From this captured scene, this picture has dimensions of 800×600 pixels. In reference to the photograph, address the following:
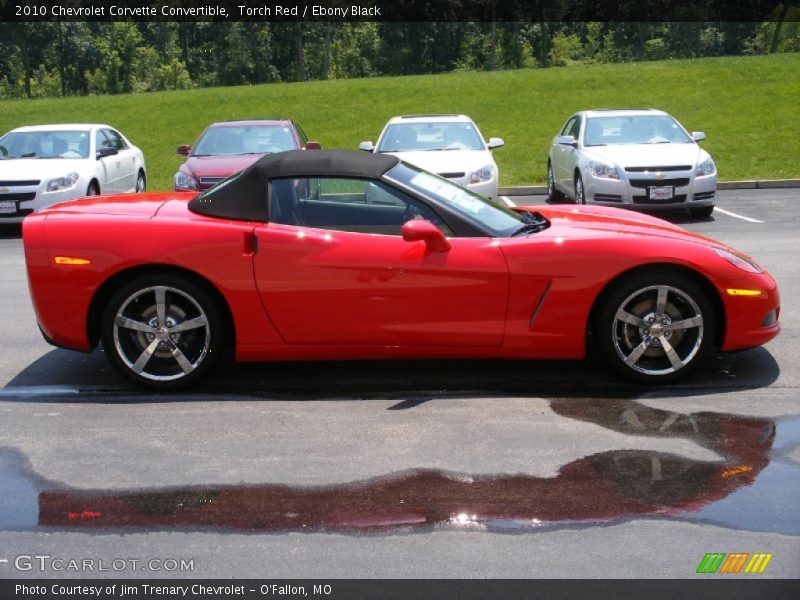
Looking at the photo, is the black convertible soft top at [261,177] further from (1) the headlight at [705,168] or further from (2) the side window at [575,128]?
(2) the side window at [575,128]

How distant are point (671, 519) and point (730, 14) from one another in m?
54.3

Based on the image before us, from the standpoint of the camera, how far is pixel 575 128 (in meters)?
17.2

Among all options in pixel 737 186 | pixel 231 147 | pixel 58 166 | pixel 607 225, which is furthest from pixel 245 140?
pixel 607 225

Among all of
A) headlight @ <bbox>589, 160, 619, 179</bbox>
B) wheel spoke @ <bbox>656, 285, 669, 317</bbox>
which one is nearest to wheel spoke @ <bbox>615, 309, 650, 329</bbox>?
wheel spoke @ <bbox>656, 285, 669, 317</bbox>

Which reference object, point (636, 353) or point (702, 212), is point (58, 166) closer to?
point (702, 212)

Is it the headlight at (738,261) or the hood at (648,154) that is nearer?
the headlight at (738,261)

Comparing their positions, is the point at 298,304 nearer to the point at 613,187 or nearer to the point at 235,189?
the point at 235,189

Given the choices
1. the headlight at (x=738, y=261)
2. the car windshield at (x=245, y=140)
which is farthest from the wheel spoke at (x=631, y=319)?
the car windshield at (x=245, y=140)

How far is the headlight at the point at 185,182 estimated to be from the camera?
15.0 metres

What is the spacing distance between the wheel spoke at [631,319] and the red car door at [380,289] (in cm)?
67

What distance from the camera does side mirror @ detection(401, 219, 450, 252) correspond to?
6.26 meters

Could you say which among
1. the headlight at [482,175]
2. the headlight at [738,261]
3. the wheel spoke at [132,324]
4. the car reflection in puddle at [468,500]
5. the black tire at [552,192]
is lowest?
the black tire at [552,192]
